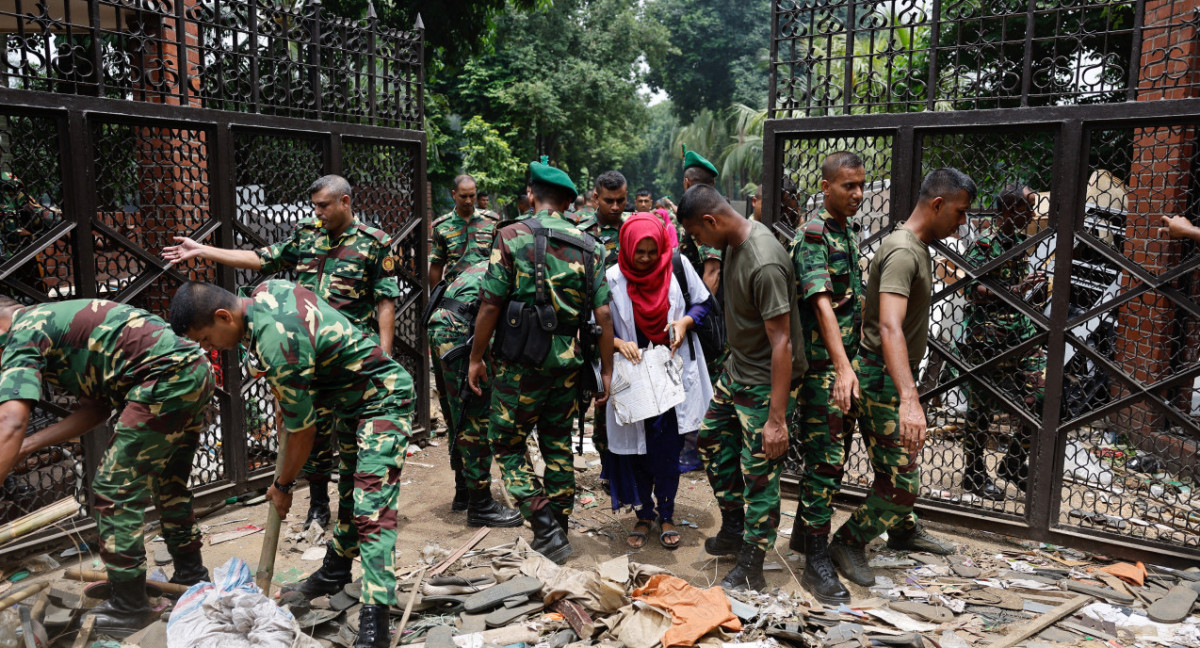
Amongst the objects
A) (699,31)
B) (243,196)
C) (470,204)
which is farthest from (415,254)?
(699,31)

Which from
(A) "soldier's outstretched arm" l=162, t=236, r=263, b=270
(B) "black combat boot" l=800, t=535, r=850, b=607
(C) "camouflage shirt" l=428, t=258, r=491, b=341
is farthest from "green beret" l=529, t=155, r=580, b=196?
(B) "black combat boot" l=800, t=535, r=850, b=607

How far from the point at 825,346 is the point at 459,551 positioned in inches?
93.5

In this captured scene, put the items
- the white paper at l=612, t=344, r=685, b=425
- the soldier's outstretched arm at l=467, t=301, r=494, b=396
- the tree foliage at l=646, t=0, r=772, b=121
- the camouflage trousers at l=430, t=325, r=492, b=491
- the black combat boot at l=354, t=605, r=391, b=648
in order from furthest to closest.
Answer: the tree foliage at l=646, t=0, r=772, b=121 < the camouflage trousers at l=430, t=325, r=492, b=491 < the white paper at l=612, t=344, r=685, b=425 < the soldier's outstretched arm at l=467, t=301, r=494, b=396 < the black combat boot at l=354, t=605, r=391, b=648

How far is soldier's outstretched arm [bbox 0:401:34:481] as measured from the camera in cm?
318

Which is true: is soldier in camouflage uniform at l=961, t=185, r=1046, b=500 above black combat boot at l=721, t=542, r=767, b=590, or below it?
above

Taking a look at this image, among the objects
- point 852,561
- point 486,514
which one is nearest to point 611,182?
point 486,514

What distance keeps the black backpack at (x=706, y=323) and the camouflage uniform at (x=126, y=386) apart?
2.82m

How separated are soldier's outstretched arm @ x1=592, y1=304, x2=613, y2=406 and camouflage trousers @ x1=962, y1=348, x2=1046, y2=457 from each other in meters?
2.26

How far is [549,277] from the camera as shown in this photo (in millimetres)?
4496

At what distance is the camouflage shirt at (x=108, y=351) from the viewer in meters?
3.65

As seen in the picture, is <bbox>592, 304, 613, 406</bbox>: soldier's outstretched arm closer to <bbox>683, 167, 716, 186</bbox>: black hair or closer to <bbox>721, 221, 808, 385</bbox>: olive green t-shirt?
<bbox>721, 221, 808, 385</bbox>: olive green t-shirt

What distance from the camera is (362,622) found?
3.55 metres

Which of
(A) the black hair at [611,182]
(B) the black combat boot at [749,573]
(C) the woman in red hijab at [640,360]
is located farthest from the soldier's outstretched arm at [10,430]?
(A) the black hair at [611,182]

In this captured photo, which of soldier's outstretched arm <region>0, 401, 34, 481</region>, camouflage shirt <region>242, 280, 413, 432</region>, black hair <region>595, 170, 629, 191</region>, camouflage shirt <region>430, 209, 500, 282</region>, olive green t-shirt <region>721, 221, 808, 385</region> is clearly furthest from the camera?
camouflage shirt <region>430, 209, 500, 282</region>
